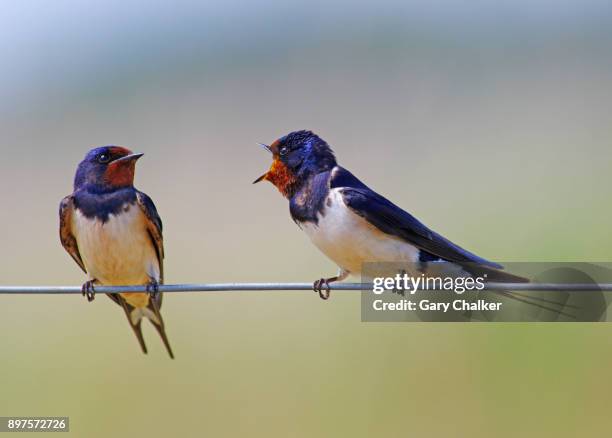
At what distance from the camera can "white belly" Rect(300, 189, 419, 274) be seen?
416 cm

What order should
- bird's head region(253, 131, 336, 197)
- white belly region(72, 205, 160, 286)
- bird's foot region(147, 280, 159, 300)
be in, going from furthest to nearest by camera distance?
white belly region(72, 205, 160, 286)
bird's head region(253, 131, 336, 197)
bird's foot region(147, 280, 159, 300)

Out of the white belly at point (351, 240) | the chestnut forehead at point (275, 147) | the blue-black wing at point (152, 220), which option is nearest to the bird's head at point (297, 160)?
the chestnut forehead at point (275, 147)

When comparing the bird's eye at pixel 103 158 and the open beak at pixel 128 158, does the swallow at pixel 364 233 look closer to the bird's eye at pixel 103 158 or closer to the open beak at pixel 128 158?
the open beak at pixel 128 158

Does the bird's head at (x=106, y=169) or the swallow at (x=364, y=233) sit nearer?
the swallow at (x=364, y=233)

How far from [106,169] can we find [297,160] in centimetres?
82

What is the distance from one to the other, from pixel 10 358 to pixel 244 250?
2342 mm

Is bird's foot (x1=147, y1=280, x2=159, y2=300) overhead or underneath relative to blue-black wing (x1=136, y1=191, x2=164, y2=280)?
underneath

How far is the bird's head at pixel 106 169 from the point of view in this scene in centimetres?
454

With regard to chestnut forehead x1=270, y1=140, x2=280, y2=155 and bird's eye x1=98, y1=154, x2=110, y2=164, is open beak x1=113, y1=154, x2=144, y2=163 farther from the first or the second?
chestnut forehead x1=270, y1=140, x2=280, y2=155

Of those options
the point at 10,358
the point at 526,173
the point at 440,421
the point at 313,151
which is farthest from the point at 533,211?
the point at 313,151

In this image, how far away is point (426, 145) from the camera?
45.0 ft

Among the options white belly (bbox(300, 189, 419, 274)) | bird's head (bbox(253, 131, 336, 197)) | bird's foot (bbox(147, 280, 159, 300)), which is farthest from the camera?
bird's head (bbox(253, 131, 336, 197))

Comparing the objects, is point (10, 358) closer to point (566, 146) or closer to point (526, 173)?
point (526, 173)

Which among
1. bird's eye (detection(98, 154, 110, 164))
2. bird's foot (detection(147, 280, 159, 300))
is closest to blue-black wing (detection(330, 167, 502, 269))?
bird's foot (detection(147, 280, 159, 300))
